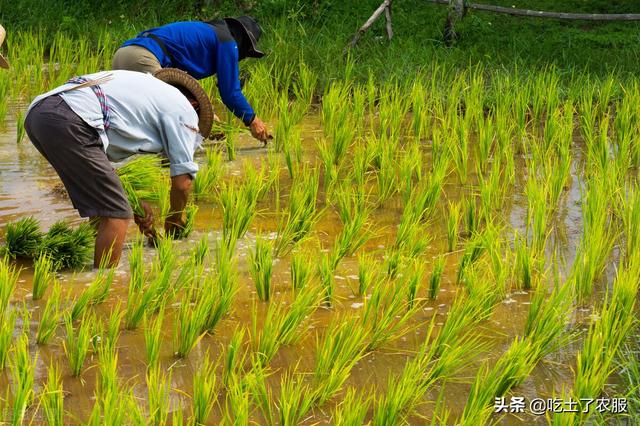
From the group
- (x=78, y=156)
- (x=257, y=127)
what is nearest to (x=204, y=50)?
(x=257, y=127)

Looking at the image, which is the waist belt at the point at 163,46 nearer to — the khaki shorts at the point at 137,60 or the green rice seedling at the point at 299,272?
the khaki shorts at the point at 137,60

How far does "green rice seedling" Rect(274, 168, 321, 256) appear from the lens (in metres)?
3.90

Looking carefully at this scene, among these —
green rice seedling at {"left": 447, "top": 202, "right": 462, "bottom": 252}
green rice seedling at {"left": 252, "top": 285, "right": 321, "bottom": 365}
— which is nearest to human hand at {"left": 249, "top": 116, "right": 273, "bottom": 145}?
green rice seedling at {"left": 447, "top": 202, "right": 462, "bottom": 252}

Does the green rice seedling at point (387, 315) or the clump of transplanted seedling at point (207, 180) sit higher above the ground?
the green rice seedling at point (387, 315)

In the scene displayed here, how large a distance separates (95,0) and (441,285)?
22.9 ft

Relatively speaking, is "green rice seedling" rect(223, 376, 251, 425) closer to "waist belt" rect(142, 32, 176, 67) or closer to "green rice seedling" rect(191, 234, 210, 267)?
"green rice seedling" rect(191, 234, 210, 267)

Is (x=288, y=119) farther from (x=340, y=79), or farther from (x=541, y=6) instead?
(x=541, y=6)

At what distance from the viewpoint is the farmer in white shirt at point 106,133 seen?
3.54 m

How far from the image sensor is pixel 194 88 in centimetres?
414

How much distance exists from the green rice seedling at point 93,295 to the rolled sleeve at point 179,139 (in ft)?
1.81

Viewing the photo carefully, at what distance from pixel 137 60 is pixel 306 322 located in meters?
2.13

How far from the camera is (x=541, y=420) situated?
2.62 m

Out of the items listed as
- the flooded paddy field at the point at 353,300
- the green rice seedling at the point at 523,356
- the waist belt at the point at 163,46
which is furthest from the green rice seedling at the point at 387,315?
the waist belt at the point at 163,46

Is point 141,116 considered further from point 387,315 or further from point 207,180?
point 387,315
